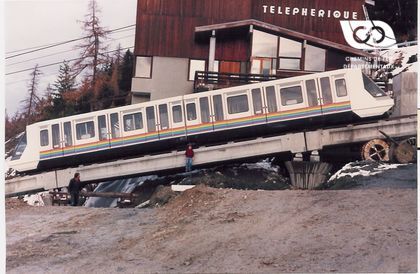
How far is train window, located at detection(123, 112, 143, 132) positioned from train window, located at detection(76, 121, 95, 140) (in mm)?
770

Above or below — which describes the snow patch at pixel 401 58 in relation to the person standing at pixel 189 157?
above

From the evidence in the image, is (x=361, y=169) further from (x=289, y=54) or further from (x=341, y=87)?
(x=289, y=54)

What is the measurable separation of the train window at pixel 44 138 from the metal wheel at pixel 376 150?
7.12 m

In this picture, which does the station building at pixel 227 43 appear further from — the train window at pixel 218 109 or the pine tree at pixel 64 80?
the pine tree at pixel 64 80

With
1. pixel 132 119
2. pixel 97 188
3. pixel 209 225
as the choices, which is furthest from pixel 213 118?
pixel 209 225

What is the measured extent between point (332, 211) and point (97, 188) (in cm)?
601

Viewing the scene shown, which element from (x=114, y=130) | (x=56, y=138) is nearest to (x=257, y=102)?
(x=114, y=130)

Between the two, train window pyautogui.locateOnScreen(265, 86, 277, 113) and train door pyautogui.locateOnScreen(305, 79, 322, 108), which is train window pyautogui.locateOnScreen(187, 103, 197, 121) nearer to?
train window pyautogui.locateOnScreen(265, 86, 277, 113)

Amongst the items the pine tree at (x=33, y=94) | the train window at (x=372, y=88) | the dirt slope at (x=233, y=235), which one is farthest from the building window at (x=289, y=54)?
the pine tree at (x=33, y=94)

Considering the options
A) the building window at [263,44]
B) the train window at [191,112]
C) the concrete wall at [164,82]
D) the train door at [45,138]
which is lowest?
the train door at [45,138]

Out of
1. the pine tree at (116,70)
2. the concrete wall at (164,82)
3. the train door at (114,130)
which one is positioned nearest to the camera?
the pine tree at (116,70)

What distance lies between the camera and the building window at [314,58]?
1342 cm

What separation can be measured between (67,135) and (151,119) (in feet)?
6.46

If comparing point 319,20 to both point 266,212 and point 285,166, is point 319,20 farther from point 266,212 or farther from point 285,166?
point 266,212
